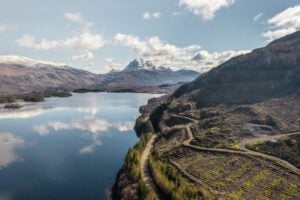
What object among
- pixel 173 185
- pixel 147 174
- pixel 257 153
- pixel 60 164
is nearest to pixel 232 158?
pixel 257 153

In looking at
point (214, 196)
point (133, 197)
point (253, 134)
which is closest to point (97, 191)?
point (133, 197)

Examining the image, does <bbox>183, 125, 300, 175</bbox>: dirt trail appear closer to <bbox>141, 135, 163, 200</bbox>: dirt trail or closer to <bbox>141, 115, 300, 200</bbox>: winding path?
<bbox>141, 115, 300, 200</bbox>: winding path

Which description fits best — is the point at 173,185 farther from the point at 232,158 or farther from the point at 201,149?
the point at 201,149

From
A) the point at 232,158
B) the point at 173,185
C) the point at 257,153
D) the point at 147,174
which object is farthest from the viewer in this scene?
the point at 257,153

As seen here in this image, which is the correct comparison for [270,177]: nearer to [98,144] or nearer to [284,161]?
[284,161]

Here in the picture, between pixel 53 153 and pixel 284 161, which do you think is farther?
pixel 53 153

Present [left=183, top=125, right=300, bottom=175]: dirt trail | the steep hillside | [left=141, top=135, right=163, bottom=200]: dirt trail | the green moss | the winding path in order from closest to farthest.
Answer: the green moss → the steep hillside → [left=141, top=135, right=163, bottom=200]: dirt trail → the winding path → [left=183, top=125, right=300, bottom=175]: dirt trail

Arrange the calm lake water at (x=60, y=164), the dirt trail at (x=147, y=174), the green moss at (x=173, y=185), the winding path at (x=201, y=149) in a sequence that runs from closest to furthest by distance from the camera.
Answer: the green moss at (x=173, y=185) < the dirt trail at (x=147, y=174) < the winding path at (x=201, y=149) < the calm lake water at (x=60, y=164)

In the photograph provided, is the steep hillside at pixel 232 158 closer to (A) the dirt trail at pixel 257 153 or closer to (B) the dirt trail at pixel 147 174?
(A) the dirt trail at pixel 257 153

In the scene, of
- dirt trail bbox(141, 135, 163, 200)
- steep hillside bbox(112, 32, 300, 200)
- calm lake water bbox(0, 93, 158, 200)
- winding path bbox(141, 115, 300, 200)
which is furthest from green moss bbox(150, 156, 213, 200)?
calm lake water bbox(0, 93, 158, 200)

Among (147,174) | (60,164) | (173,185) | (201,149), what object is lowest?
(60,164)

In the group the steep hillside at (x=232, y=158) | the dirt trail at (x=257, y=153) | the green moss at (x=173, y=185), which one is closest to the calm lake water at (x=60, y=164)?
the steep hillside at (x=232, y=158)
